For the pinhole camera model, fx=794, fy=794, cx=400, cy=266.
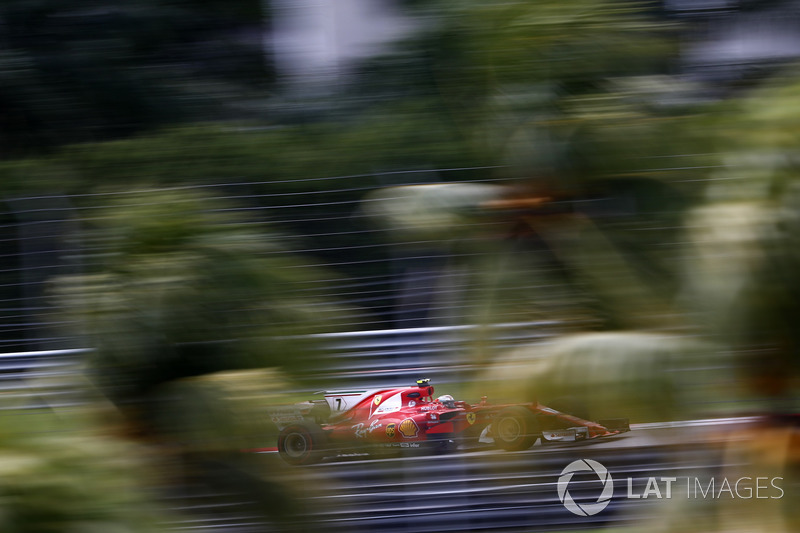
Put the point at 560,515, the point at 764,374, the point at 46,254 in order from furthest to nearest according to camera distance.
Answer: the point at 560,515 < the point at 46,254 < the point at 764,374

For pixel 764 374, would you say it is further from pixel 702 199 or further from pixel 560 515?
pixel 560 515

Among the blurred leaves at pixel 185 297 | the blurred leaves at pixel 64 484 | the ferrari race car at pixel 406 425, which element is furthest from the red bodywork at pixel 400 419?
the blurred leaves at pixel 64 484

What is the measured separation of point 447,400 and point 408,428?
240 millimetres

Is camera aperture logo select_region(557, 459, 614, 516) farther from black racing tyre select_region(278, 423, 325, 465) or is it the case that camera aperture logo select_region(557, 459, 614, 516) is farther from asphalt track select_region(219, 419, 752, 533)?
black racing tyre select_region(278, 423, 325, 465)

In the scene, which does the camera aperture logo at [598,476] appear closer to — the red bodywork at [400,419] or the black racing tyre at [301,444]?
the red bodywork at [400,419]

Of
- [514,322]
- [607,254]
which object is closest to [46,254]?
[514,322]

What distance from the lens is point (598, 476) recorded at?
7.77 ft

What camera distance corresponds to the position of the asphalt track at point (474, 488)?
2236 millimetres

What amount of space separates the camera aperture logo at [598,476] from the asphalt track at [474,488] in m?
0.01

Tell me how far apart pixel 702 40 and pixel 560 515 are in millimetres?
1411

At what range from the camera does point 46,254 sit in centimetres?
211

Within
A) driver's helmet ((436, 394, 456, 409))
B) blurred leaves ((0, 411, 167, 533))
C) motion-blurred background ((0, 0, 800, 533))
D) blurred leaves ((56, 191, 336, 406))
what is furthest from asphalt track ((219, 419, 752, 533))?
blurred leaves ((0, 411, 167, 533))
